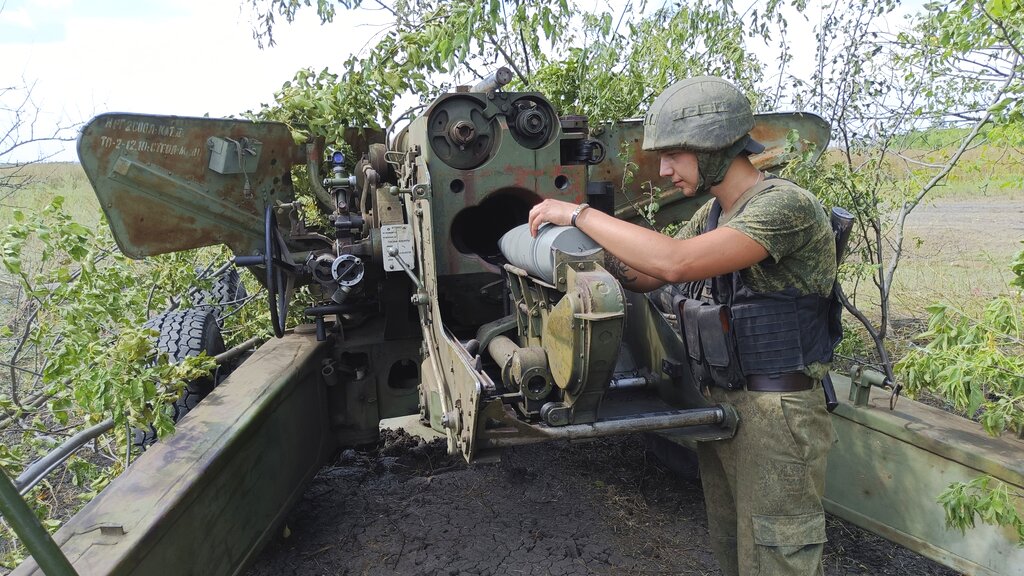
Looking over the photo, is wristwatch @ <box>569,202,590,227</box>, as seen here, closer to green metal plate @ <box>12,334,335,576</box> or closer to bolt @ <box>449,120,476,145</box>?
bolt @ <box>449,120,476,145</box>

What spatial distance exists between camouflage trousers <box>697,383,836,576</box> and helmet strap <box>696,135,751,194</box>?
0.73 m

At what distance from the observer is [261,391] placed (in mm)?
3174

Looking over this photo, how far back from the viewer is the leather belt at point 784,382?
230 centimetres

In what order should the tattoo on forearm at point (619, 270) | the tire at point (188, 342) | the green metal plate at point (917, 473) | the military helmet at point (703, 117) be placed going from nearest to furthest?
the military helmet at point (703, 117)
the green metal plate at point (917, 473)
the tattoo on forearm at point (619, 270)
the tire at point (188, 342)

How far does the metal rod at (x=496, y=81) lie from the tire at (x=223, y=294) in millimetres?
2786

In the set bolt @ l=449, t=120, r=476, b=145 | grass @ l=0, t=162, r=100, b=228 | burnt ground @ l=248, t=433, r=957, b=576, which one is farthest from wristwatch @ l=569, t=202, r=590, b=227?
grass @ l=0, t=162, r=100, b=228

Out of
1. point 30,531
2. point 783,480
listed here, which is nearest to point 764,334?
point 783,480

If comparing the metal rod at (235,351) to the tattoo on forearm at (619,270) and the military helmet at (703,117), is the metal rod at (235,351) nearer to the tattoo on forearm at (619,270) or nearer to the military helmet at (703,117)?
the tattoo on forearm at (619,270)

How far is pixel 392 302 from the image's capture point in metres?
3.97

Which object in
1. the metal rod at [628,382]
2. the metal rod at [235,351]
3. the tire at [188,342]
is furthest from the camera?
the metal rod at [235,351]

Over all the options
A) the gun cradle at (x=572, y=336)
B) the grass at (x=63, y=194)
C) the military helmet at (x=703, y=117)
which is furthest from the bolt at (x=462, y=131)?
the grass at (x=63, y=194)

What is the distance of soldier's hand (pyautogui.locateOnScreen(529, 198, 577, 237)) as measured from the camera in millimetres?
2331

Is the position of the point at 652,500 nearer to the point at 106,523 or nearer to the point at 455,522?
the point at 455,522

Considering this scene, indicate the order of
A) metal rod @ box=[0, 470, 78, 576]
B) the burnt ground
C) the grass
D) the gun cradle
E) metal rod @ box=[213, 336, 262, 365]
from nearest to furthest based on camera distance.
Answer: metal rod @ box=[0, 470, 78, 576]
the gun cradle
the burnt ground
metal rod @ box=[213, 336, 262, 365]
the grass
